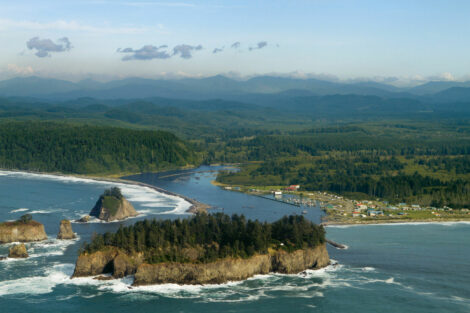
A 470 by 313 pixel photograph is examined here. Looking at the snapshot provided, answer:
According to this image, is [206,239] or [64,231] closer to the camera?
→ [206,239]

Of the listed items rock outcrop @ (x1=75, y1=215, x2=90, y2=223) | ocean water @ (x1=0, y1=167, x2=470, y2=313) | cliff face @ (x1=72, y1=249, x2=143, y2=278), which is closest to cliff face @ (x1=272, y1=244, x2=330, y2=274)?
ocean water @ (x1=0, y1=167, x2=470, y2=313)

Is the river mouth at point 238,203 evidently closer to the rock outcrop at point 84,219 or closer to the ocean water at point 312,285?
the ocean water at point 312,285

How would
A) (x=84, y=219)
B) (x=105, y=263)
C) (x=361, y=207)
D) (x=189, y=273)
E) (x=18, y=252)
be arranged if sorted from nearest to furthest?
(x=189, y=273) → (x=105, y=263) → (x=18, y=252) → (x=84, y=219) → (x=361, y=207)

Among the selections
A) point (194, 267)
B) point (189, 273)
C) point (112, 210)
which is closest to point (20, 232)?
point (112, 210)

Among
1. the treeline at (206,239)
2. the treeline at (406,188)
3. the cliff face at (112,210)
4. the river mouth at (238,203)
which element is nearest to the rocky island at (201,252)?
the treeline at (206,239)

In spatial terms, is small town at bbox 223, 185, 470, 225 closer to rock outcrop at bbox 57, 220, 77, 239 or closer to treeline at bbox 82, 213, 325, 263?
treeline at bbox 82, 213, 325, 263

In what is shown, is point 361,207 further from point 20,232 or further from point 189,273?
point 20,232

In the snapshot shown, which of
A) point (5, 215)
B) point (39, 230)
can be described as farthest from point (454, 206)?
point (5, 215)
